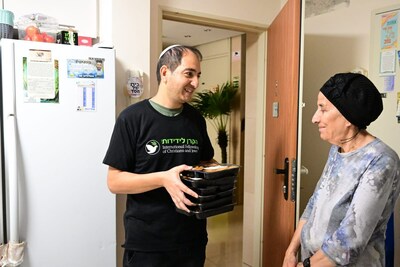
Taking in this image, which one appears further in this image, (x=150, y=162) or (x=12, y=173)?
(x=12, y=173)

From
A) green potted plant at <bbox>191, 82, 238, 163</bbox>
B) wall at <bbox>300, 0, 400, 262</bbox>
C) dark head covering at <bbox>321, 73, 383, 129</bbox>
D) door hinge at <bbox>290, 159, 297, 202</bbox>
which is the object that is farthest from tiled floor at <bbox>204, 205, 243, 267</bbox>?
dark head covering at <bbox>321, 73, 383, 129</bbox>

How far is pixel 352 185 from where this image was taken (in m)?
A: 1.16

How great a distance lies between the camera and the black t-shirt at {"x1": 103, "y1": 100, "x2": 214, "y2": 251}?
1.36 metres

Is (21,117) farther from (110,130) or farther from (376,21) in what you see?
(376,21)

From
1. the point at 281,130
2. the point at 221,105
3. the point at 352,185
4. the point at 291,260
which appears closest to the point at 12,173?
the point at 291,260

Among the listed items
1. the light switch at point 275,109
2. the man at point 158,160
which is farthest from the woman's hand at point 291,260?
the light switch at point 275,109

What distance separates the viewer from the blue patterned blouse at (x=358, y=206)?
43.5 inches

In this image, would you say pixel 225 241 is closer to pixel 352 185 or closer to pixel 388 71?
pixel 388 71

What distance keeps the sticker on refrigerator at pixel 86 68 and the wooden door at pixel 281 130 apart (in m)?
1.11

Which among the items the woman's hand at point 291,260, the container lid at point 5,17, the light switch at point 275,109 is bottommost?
the woman's hand at point 291,260

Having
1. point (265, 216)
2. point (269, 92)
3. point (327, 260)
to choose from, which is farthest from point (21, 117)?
point (265, 216)

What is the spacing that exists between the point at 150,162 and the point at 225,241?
280 cm

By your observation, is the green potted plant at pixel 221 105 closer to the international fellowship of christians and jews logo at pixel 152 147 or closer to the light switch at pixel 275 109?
the light switch at pixel 275 109

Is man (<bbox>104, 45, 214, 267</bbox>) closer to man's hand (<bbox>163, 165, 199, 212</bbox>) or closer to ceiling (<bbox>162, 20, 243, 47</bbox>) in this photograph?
man's hand (<bbox>163, 165, 199, 212</bbox>)
